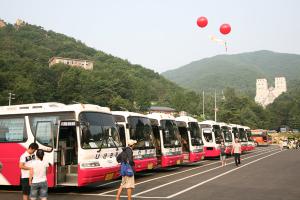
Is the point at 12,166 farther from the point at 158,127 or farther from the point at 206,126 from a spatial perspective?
the point at 206,126

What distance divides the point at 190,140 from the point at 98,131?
1080cm

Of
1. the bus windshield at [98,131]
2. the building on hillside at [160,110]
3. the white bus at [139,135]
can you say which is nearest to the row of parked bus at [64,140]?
the bus windshield at [98,131]

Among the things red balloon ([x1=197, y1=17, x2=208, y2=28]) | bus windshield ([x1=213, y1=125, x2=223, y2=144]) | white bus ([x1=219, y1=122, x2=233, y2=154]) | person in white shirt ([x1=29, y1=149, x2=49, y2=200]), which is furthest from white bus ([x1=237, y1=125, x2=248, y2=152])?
person in white shirt ([x1=29, y1=149, x2=49, y2=200])

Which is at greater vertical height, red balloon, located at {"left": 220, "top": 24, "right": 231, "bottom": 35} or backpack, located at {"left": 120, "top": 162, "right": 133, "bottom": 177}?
red balloon, located at {"left": 220, "top": 24, "right": 231, "bottom": 35}

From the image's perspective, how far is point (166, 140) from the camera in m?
19.0

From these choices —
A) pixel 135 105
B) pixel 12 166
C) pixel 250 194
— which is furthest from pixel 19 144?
pixel 135 105

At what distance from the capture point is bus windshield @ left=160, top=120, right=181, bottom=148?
19117mm

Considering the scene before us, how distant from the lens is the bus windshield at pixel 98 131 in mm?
11992

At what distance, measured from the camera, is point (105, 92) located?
99.8m

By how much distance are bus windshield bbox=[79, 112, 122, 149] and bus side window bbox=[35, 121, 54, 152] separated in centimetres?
105

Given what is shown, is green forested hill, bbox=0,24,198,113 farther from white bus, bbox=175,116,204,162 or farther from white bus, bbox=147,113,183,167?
white bus, bbox=147,113,183,167

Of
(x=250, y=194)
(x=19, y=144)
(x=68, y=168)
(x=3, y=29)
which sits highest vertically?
(x=3, y=29)

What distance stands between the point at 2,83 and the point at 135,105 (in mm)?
40506

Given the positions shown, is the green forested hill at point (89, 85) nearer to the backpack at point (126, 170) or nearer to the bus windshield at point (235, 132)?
the bus windshield at point (235, 132)
